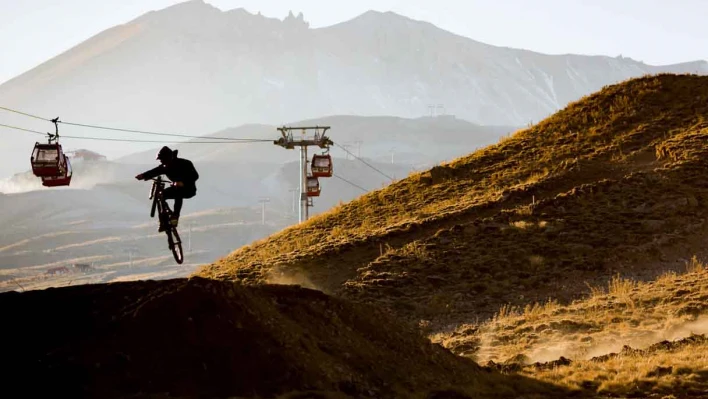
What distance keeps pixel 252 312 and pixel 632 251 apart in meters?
20.4

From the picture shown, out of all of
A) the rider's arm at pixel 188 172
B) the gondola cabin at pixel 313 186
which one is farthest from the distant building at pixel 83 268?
the rider's arm at pixel 188 172

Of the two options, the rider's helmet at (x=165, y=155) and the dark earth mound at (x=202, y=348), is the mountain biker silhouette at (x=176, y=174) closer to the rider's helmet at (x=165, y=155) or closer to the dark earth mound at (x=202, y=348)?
the rider's helmet at (x=165, y=155)

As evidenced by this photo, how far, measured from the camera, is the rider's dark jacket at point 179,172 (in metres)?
18.3

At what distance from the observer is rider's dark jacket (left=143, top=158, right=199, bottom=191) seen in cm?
1831

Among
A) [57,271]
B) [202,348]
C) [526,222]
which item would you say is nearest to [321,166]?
[526,222]

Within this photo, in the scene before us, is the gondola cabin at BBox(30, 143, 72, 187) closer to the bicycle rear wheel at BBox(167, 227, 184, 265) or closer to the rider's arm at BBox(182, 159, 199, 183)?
the bicycle rear wheel at BBox(167, 227, 184, 265)

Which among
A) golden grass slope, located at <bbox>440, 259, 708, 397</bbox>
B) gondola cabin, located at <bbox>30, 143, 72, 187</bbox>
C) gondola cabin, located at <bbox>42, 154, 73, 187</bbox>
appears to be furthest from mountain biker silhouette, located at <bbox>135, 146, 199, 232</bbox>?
gondola cabin, located at <bbox>42, 154, 73, 187</bbox>

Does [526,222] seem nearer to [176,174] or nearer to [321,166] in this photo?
[176,174]

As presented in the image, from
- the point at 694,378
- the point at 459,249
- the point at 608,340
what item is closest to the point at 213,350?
the point at 694,378

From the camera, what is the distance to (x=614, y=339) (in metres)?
24.1

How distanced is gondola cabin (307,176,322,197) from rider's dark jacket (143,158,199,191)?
42.6 meters

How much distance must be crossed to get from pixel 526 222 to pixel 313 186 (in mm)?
26848

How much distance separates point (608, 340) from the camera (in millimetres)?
24109

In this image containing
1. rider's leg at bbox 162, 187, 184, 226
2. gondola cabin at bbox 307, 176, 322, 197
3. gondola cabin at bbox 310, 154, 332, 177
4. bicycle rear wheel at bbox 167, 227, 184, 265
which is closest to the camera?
rider's leg at bbox 162, 187, 184, 226
